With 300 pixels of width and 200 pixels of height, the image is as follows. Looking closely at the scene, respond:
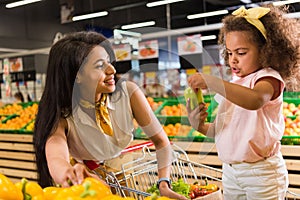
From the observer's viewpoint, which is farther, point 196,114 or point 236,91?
point 196,114

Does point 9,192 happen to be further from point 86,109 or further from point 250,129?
point 250,129

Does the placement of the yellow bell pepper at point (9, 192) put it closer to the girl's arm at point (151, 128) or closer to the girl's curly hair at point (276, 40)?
the girl's arm at point (151, 128)

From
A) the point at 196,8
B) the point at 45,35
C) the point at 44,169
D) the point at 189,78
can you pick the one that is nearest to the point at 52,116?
the point at 44,169

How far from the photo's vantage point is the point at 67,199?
825mm

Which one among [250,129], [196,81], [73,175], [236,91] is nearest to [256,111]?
[250,129]

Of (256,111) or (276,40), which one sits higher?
(276,40)

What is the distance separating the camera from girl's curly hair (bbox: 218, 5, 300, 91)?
1.50 metres

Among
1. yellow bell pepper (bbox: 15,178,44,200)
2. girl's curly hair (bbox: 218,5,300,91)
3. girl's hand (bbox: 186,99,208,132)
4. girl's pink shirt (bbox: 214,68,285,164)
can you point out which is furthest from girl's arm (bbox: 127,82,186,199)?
yellow bell pepper (bbox: 15,178,44,200)

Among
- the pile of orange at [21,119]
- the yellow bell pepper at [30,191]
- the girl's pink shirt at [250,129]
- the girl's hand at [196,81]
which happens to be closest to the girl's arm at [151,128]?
the girl's pink shirt at [250,129]

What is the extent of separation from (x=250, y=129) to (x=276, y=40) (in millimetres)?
393

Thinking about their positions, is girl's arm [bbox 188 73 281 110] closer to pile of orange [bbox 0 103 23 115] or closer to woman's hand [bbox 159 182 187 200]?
woman's hand [bbox 159 182 187 200]

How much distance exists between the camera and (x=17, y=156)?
4.61m

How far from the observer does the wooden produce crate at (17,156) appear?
4.50m

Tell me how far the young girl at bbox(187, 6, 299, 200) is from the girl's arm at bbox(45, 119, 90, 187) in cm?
52
